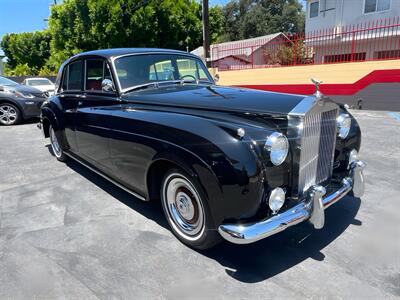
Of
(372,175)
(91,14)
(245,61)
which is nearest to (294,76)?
(245,61)

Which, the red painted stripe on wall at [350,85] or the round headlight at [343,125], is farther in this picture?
the red painted stripe on wall at [350,85]

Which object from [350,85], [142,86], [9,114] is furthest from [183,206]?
[350,85]

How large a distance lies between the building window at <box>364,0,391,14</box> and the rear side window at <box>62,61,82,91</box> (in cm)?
1732

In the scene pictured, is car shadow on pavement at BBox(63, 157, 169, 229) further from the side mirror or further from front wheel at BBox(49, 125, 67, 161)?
the side mirror

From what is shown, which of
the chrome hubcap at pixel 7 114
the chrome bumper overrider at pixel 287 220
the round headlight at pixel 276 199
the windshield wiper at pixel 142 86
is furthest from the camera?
the chrome hubcap at pixel 7 114

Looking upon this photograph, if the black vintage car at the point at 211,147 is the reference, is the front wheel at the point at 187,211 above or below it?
below

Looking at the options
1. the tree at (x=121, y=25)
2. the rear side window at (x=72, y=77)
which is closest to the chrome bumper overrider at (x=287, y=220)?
the rear side window at (x=72, y=77)

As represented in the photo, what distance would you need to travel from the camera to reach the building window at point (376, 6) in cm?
1650

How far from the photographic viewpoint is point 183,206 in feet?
9.32

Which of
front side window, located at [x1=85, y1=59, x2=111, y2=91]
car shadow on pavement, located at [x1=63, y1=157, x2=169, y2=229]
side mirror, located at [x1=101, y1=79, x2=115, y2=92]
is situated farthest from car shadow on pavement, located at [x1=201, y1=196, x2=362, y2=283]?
front side window, located at [x1=85, y1=59, x2=111, y2=91]

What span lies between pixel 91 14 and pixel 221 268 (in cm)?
2449

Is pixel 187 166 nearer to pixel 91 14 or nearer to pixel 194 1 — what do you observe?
pixel 91 14

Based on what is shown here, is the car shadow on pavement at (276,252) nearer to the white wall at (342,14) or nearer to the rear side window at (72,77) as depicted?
the rear side window at (72,77)

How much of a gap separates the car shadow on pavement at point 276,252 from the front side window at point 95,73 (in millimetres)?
2347
